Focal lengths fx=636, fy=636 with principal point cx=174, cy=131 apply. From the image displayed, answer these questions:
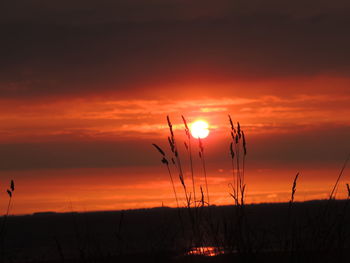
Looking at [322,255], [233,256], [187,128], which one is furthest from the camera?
[187,128]

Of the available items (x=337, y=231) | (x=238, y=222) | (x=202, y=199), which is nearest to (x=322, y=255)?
(x=337, y=231)

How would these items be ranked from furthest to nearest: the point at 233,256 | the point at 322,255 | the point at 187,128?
the point at 187,128 → the point at 233,256 → the point at 322,255

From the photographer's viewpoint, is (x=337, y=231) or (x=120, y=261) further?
(x=120, y=261)

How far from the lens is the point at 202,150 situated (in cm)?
585

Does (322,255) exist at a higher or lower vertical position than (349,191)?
lower

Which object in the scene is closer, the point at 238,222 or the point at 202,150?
the point at 238,222

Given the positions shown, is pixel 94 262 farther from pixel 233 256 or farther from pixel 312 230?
pixel 312 230

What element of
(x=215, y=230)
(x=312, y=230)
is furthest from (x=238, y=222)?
(x=312, y=230)

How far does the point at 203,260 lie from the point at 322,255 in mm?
1242

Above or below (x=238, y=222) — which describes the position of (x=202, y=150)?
above

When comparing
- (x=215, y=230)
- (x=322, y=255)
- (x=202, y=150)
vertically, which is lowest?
(x=322, y=255)

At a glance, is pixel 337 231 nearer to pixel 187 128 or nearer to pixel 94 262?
pixel 187 128

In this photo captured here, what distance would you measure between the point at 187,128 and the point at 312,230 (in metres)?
1.43

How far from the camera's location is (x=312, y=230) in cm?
543
